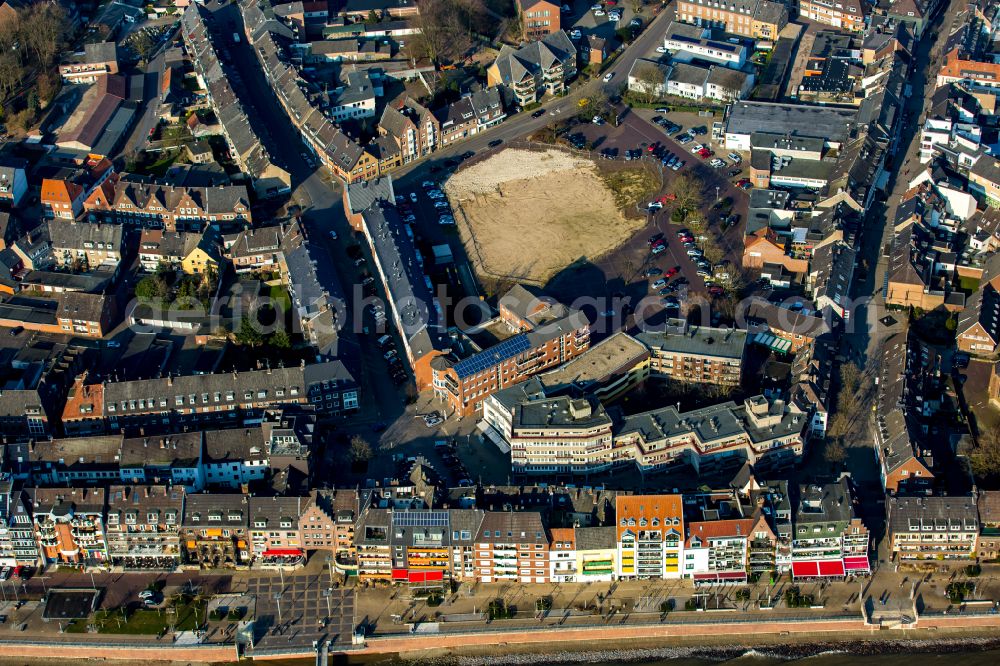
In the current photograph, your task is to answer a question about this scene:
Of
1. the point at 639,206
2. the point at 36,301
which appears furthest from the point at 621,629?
the point at 36,301

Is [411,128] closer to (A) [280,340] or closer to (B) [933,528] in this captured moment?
(A) [280,340]

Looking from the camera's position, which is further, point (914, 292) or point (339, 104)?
point (339, 104)

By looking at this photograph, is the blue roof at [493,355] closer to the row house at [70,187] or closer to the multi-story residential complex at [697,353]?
the multi-story residential complex at [697,353]

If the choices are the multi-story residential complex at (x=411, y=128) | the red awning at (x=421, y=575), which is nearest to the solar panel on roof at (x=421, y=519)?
the red awning at (x=421, y=575)

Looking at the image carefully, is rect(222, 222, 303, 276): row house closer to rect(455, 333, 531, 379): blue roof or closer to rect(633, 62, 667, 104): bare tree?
rect(455, 333, 531, 379): blue roof

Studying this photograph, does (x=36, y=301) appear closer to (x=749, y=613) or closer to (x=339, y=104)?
(x=339, y=104)

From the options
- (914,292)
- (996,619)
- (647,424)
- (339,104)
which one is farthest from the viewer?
(339,104)
